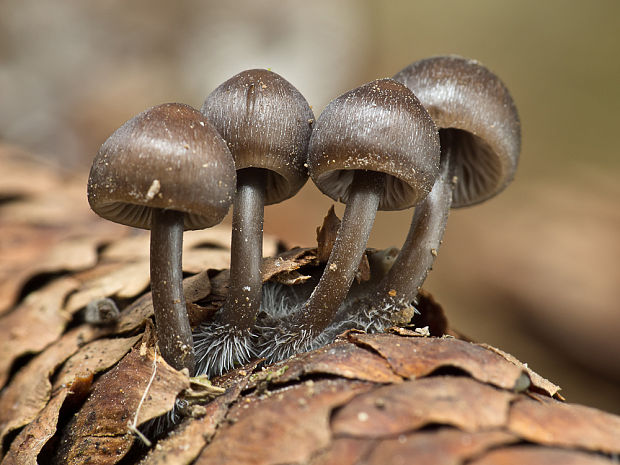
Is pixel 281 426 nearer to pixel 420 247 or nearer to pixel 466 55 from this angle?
pixel 420 247

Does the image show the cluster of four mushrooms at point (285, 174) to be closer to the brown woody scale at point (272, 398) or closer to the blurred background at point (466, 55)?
the brown woody scale at point (272, 398)

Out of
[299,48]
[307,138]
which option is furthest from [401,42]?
[307,138]

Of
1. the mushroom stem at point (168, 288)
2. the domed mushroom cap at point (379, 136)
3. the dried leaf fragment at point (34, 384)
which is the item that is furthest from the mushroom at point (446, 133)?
the dried leaf fragment at point (34, 384)

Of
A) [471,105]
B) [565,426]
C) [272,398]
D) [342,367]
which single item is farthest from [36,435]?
[471,105]

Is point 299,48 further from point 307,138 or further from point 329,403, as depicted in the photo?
point 329,403

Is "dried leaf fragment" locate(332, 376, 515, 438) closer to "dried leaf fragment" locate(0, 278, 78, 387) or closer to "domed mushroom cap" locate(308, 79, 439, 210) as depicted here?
"domed mushroom cap" locate(308, 79, 439, 210)
